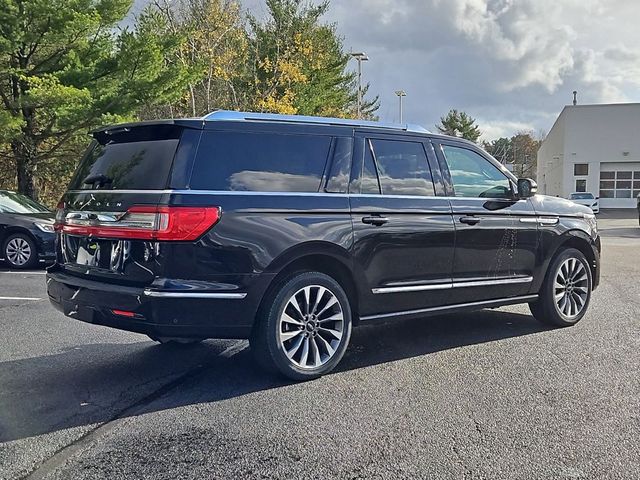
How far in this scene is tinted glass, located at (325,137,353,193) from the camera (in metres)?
4.78

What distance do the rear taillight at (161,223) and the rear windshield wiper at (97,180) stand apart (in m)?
0.39

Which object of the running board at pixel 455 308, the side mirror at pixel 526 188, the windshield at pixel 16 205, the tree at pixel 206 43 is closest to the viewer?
the running board at pixel 455 308

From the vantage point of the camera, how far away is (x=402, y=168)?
5.20 m

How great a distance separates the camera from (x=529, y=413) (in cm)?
396

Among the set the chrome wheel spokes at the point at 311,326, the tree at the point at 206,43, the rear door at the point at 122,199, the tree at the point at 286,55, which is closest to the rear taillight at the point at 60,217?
the rear door at the point at 122,199

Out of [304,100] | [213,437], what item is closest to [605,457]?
[213,437]

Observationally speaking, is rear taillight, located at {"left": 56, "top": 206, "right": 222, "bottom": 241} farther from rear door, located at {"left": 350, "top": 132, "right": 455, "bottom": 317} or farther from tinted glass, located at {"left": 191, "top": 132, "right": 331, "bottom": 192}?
rear door, located at {"left": 350, "top": 132, "right": 455, "bottom": 317}

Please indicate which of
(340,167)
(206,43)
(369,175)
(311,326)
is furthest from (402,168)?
(206,43)

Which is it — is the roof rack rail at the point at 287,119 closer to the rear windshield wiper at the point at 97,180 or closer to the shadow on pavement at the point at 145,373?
the rear windshield wiper at the point at 97,180

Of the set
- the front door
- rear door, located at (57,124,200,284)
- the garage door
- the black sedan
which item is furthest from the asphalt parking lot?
the garage door

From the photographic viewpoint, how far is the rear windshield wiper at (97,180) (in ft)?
14.9

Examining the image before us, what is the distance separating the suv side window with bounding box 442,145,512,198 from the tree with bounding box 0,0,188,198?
13273 millimetres

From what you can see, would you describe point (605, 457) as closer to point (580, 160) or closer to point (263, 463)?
point (263, 463)

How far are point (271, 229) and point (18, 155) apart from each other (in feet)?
53.0
